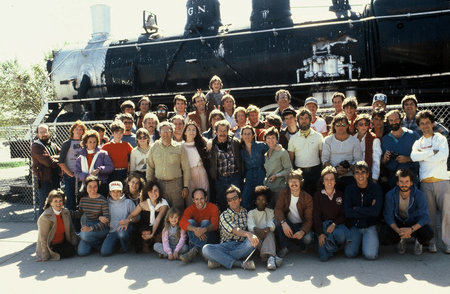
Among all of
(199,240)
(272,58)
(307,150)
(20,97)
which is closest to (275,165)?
(307,150)

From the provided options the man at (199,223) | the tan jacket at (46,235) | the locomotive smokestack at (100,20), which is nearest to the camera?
the man at (199,223)

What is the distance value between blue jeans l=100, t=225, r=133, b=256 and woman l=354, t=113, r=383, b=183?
3.26 meters

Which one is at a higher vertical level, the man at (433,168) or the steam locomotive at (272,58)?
the steam locomotive at (272,58)

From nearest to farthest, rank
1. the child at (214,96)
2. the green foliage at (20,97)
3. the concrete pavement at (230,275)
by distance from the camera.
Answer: the concrete pavement at (230,275) < the child at (214,96) < the green foliage at (20,97)

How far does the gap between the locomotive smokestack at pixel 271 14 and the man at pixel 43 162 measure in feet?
16.9

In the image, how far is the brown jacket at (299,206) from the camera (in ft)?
15.7

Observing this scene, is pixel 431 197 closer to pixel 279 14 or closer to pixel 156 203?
pixel 156 203

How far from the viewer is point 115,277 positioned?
440 centimetres

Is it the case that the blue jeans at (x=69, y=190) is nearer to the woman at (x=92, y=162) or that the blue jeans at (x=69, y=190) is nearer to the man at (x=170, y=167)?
the woman at (x=92, y=162)

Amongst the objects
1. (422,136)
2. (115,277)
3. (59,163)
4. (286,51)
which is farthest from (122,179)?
(286,51)

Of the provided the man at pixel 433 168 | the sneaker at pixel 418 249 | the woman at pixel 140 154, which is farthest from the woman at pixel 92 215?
the man at pixel 433 168

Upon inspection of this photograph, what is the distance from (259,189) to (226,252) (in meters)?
0.87

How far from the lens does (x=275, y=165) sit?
5.11 metres

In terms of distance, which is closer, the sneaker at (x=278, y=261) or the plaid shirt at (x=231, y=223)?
the sneaker at (x=278, y=261)
